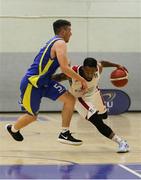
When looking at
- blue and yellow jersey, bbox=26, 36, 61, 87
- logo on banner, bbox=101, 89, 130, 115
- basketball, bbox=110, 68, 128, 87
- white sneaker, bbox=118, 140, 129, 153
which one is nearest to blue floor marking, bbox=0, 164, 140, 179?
white sneaker, bbox=118, 140, 129, 153

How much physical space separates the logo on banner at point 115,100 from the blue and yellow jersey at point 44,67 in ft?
19.5

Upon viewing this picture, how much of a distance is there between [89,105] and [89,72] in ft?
1.48

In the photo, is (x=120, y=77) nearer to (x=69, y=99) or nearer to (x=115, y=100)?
(x=69, y=99)

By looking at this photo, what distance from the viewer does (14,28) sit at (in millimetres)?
13359

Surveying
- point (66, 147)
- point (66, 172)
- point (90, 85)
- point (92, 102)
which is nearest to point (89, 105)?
point (92, 102)

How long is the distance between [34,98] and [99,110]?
0.89 metres

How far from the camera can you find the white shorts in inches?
276

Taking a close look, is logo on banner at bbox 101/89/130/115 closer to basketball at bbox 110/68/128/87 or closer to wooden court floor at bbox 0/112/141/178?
wooden court floor at bbox 0/112/141/178

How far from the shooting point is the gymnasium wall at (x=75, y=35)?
43.8ft

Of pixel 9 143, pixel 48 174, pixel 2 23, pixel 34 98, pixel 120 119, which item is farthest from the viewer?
pixel 2 23

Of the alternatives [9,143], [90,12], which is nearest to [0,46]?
[90,12]

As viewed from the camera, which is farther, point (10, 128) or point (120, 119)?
point (120, 119)

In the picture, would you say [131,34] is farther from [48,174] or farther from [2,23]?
[48,174]

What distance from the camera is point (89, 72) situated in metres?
6.90
